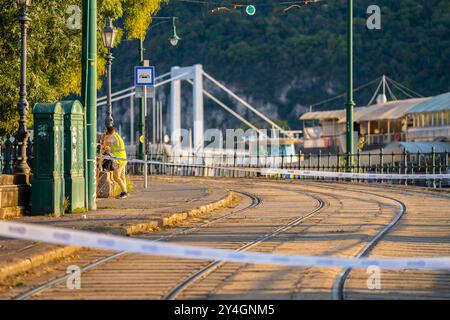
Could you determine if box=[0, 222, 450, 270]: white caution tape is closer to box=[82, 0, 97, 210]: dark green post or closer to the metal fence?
box=[82, 0, 97, 210]: dark green post

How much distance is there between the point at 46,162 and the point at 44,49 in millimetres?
12622

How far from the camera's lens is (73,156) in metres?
20.2

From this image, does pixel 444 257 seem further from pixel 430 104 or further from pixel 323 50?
pixel 323 50

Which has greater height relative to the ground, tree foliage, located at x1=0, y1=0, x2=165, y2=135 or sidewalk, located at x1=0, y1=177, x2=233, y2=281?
tree foliage, located at x1=0, y1=0, x2=165, y2=135

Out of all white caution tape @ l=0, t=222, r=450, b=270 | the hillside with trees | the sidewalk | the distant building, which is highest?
the hillside with trees

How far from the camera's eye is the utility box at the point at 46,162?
1925cm

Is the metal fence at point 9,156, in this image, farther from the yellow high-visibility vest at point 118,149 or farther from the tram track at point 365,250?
the tram track at point 365,250

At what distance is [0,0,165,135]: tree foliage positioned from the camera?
29922 millimetres

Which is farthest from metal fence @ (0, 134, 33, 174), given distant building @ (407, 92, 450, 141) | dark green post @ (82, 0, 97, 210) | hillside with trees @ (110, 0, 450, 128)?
hillside with trees @ (110, 0, 450, 128)

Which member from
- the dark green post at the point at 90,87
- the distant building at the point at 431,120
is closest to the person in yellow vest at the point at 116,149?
the dark green post at the point at 90,87

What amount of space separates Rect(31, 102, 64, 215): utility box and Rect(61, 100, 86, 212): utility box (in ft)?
1.99

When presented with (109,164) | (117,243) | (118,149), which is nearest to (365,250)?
(117,243)

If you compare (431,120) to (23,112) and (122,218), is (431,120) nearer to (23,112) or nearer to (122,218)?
(23,112)

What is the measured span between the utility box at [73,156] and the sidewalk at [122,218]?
392 mm
